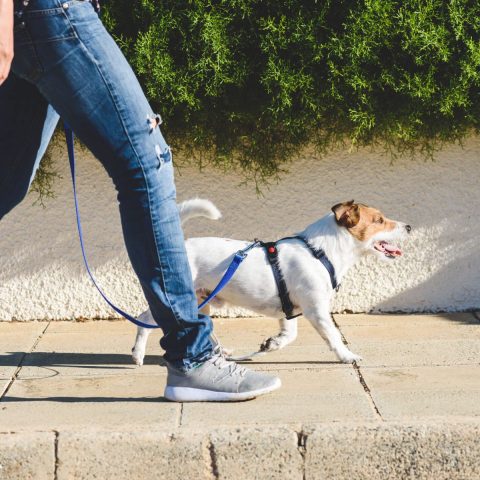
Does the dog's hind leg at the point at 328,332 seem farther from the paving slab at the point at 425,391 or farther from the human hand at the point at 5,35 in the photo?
the human hand at the point at 5,35

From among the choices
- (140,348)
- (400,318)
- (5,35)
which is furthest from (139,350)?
(5,35)

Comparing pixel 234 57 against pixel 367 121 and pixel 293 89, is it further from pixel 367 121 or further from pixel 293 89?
pixel 367 121

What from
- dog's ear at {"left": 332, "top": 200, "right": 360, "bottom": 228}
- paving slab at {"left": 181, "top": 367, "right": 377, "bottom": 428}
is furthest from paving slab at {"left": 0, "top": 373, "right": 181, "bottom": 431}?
dog's ear at {"left": 332, "top": 200, "right": 360, "bottom": 228}

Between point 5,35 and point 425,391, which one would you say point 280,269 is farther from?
point 5,35

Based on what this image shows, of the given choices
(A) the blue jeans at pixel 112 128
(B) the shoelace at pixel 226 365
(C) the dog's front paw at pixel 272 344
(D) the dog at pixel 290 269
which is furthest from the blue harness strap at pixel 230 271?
(A) the blue jeans at pixel 112 128

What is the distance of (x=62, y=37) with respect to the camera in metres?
3.04

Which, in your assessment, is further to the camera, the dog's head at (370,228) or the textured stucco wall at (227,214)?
the textured stucco wall at (227,214)

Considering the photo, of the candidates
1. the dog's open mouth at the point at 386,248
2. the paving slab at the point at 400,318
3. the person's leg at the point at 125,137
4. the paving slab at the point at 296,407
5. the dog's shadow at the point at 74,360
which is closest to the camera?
the person's leg at the point at 125,137

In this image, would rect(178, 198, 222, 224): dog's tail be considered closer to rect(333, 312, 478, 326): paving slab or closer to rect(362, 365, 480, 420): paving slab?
rect(362, 365, 480, 420): paving slab

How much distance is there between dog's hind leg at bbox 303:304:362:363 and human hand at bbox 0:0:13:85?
222cm

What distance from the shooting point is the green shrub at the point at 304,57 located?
5016mm

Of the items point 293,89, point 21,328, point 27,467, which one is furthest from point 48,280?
point 27,467

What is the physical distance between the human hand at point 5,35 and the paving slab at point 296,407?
1490mm

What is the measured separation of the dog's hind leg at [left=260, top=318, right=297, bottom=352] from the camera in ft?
15.2
